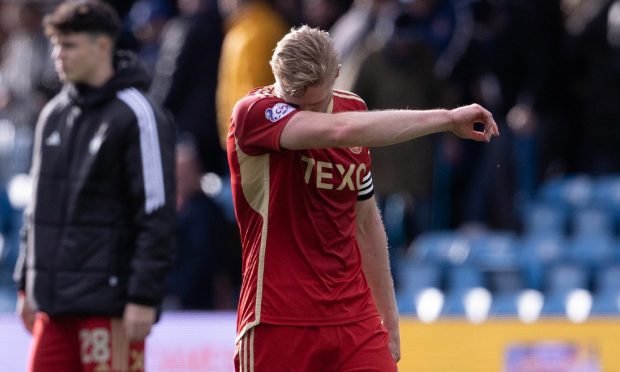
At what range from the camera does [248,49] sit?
10.2m

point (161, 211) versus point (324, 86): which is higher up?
point (324, 86)

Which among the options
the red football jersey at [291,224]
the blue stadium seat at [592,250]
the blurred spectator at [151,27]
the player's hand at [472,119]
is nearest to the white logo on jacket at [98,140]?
the red football jersey at [291,224]

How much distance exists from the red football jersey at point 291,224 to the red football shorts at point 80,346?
42.4 inches

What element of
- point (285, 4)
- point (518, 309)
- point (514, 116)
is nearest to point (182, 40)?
point (285, 4)

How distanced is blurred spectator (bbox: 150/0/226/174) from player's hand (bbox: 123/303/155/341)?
16.3ft

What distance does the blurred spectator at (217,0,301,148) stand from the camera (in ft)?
33.5

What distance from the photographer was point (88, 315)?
19.8 ft

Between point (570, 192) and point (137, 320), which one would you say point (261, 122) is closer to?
point (137, 320)

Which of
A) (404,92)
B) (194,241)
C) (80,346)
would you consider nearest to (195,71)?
(194,241)

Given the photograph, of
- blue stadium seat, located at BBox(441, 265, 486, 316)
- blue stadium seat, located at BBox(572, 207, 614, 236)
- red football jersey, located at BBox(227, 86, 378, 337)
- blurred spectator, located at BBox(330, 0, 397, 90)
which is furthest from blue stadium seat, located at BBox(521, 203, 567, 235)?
red football jersey, located at BBox(227, 86, 378, 337)

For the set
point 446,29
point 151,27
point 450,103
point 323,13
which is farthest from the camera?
point 151,27

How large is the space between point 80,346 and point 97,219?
537 mm

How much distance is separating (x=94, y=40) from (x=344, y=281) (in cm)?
182

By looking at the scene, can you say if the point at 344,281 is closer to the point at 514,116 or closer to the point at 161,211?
the point at 161,211
